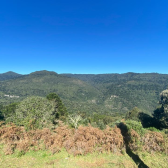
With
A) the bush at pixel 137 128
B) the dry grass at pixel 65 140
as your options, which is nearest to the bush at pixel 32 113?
the dry grass at pixel 65 140

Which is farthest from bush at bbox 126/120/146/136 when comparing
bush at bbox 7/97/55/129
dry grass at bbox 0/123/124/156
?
bush at bbox 7/97/55/129

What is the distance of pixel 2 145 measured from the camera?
7.78 m

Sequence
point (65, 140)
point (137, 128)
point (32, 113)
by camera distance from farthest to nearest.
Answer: point (32, 113) → point (137, 128) → point (65, 140)

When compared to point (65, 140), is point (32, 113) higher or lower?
higher

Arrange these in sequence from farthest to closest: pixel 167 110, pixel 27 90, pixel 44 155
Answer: pixel 27 90 → pixel 167 110 → pixel 44 155

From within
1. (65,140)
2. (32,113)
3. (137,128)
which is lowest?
(65,140)

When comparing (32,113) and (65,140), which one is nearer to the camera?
(65,140)

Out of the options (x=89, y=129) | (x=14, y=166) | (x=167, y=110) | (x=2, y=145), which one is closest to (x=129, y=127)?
(x=89, y=129)

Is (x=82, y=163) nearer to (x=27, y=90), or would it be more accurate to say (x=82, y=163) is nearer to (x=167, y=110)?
(x=167, y=110)

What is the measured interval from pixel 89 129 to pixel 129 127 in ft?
11.5

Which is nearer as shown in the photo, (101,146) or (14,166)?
(14,166)

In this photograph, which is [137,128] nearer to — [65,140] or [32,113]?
[65,140]

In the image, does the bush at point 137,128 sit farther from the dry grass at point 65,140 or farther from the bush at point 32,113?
the bush at point 32,113

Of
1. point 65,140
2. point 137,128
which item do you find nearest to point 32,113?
point 65,140
